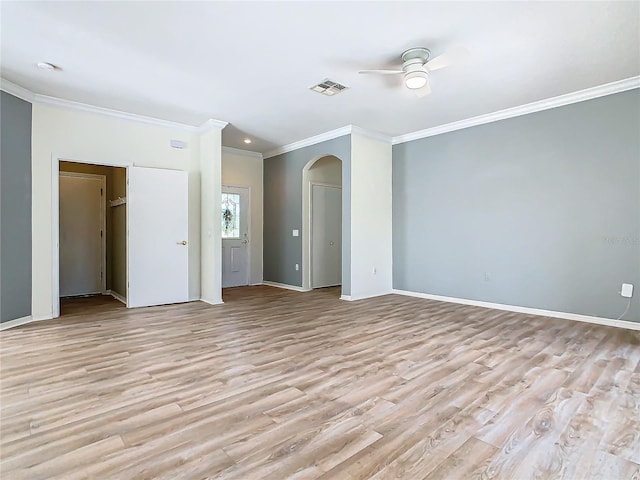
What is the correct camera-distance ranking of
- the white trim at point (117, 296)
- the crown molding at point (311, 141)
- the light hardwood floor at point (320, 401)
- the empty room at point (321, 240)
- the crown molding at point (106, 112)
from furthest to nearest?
1. the crown molding at point (311, 141)
2. the white trim at point (117, 296)
3. the crown molding at point (106, 112)
4. the empty room at point (321, 240)
5. the light hardwood floor at point (320, 401)

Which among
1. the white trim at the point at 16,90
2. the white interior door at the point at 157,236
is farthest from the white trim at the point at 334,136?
the white trim at the point at 16,90

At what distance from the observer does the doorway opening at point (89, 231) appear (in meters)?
6.24

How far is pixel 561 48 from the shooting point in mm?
3268

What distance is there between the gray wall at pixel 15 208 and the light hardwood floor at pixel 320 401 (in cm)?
44

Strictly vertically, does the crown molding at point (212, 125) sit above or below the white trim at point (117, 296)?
above

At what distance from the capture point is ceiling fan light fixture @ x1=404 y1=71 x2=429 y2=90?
3.37m

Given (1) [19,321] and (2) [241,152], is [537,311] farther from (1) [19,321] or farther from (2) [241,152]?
(1) [19,321]

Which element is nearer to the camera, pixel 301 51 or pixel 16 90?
pixel 301 51

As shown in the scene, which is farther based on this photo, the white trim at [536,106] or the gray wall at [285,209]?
the gray wall at [285,209]

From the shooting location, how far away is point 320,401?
2.29m

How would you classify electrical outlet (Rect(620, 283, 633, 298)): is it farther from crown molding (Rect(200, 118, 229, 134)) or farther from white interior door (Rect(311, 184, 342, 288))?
crown molding (Rect(200, 118, 229, 134))

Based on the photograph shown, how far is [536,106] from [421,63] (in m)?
2.35

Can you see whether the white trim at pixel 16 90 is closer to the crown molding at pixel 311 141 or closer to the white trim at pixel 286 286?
the crown molding at pixel 311 141

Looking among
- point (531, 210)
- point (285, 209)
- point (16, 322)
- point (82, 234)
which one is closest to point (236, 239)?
point (285, 209)
